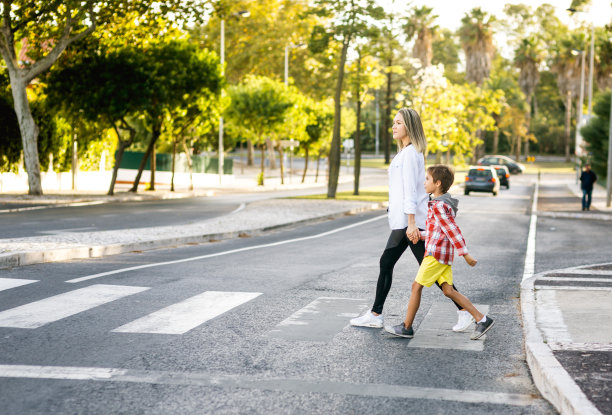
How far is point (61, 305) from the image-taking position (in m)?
7.98

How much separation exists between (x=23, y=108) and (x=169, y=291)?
2215 centimetres

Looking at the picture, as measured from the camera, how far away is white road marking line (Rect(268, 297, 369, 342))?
6.90m

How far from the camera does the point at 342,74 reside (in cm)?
3244

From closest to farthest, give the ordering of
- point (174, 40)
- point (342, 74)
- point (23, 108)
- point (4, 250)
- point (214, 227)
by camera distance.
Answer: point (4, 250), point (214, 227), point (23, 108), point (342, 74), point (174, 40)

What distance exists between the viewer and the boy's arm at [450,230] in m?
6.43

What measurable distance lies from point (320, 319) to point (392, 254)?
3.65 feet

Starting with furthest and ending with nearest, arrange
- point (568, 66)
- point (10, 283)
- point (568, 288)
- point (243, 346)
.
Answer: point (568, 66), point (10, 283), point (568, 288), point (243, 346)

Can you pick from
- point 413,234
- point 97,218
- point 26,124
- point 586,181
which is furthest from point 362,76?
point 413,234

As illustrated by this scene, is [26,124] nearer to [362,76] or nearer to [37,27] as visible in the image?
[37,27]

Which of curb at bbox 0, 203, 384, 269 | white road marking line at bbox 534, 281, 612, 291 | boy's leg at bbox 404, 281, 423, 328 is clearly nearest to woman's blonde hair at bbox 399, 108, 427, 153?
boy's leg at bbox 404, 281, 423, 328

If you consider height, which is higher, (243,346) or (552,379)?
(552,379)

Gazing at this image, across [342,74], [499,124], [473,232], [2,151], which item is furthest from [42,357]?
[499,124]

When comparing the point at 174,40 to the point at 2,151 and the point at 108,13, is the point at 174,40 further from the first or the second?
the point at 2,151

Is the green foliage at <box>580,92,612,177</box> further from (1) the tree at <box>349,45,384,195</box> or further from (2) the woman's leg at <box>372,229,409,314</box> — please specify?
(2) the woman's leg at <box>372,229,409,314</box>
